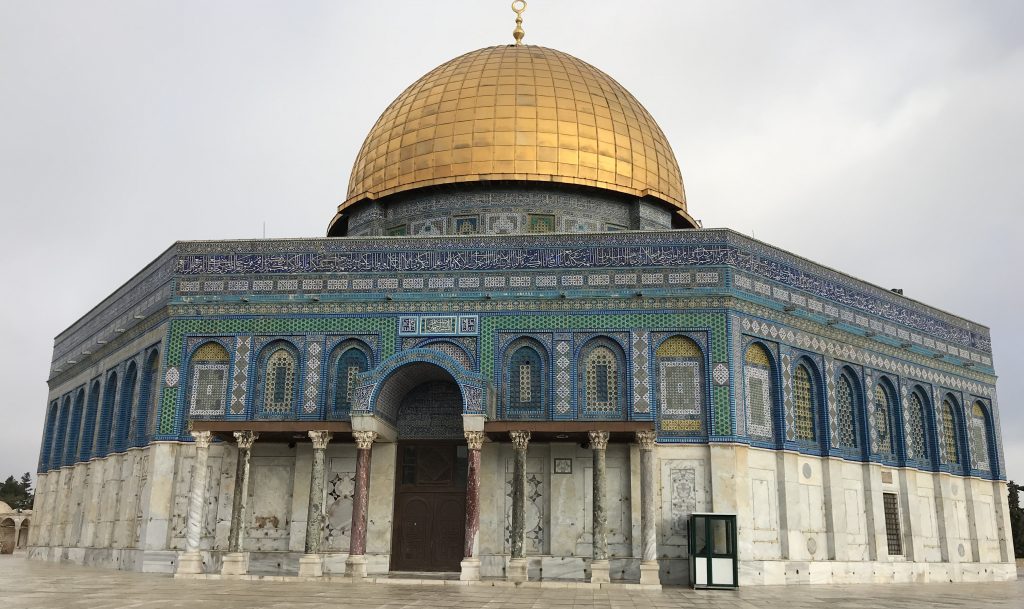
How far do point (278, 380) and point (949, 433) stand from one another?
16.8 meters

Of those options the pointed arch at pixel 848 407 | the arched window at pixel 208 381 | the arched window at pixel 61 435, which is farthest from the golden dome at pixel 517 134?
the arched window at pixel 61 435

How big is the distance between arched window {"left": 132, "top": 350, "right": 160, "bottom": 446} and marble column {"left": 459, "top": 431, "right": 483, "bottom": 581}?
7.78 meters

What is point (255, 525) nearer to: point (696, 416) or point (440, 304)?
point (440, 304)

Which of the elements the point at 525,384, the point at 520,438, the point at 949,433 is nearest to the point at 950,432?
the point at 949,433

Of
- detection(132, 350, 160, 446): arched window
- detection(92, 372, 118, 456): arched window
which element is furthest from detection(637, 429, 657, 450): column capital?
detection(92, 372, 118, 456): arched window

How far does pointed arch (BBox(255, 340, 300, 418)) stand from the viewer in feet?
64.2

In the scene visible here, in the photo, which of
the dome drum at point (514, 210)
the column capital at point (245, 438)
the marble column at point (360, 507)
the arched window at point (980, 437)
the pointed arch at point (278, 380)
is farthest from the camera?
the arched window at point (980, 437)

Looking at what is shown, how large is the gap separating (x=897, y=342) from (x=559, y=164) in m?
9.18

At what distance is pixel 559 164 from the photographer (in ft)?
75.1

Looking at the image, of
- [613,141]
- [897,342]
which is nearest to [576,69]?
[613,141]

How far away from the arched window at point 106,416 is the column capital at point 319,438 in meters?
7.95

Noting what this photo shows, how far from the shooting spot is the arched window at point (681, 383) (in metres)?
18.5

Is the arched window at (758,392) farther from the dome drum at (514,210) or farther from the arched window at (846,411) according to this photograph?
the dome drum at (514,210)

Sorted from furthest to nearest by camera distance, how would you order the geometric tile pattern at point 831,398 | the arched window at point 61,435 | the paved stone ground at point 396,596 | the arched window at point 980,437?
the arched window at point 61,435, the arched window at point 980,437, the geometric tile pattern at point 831,398, the paved stone ground at point 396,596
